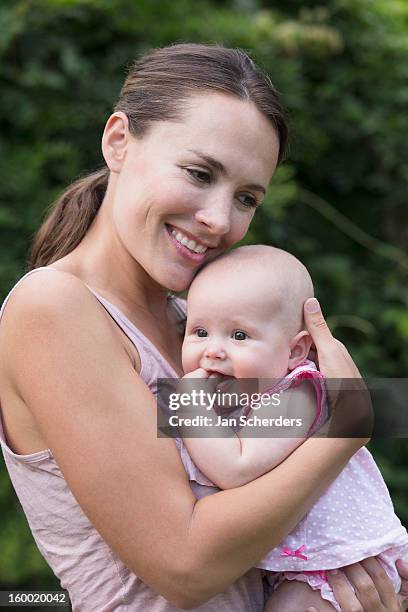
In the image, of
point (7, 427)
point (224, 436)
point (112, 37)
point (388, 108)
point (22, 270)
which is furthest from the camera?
point (388, 108)

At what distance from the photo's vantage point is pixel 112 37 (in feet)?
12.8

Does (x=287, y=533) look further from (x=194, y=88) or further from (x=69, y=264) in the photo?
(x=194, y=88)

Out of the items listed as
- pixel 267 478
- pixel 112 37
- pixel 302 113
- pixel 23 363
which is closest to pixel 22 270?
pixel 112 37

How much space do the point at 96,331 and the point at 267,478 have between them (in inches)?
16.4

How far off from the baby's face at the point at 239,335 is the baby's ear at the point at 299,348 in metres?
0.02

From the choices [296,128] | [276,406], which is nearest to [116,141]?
[276,406]

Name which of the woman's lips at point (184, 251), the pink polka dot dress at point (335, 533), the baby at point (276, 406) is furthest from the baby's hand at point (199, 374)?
the woman's lips at point (184, 251)

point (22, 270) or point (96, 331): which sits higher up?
point (96, 331)

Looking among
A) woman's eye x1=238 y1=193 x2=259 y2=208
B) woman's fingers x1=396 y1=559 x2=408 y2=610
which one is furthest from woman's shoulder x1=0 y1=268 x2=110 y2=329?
woman's fingers x1=396 y1=559 x2=408 y2=610

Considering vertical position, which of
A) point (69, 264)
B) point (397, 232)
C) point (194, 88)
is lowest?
point (397, 232)

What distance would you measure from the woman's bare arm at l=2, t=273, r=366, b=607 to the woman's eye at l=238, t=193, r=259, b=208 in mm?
491

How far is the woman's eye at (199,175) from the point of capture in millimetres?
1984

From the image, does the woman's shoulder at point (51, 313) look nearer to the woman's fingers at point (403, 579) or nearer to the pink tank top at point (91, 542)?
the pink tank top at point (91, 542)

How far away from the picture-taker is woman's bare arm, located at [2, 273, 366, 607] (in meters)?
1.71
